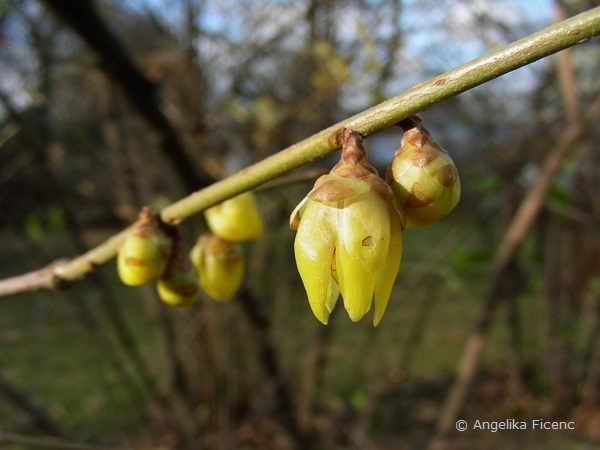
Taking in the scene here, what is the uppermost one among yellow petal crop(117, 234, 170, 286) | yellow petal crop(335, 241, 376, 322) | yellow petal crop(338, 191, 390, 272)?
yellow petal crop(117, 234, 170, 286)

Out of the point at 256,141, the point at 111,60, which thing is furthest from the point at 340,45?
the point at 111,60

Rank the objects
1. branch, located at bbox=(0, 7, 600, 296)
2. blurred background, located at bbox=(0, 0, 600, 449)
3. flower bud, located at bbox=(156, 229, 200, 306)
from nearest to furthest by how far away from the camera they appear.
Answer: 1. branch, located at bbox=(0, 7, 600, 296)
2. flower bud, located at bbox=(156, 229, 200, 306)
3. blurred background, located at bbox=(0, 0, 600, 449)

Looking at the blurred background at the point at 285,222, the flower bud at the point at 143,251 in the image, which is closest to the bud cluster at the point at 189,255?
the flower bud at the point at 143,251

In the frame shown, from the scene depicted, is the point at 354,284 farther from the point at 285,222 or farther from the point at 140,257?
the point at 285,222

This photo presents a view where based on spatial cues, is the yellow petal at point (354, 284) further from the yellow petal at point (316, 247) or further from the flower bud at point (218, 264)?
the flower bud at point (218, 264)

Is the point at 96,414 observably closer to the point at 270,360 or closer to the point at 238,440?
Result: the point at 238,440

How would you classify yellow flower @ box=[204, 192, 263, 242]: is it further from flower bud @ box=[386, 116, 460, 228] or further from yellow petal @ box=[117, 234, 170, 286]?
flower bud @ box=[386, 116, 460, 228]

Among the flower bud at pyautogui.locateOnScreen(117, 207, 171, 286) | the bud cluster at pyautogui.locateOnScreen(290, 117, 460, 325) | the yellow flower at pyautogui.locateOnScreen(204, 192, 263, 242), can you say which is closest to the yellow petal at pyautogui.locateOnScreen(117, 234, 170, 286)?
the flower bud at pyautogui.locateOnScreen(117, 207, 171, 286)
